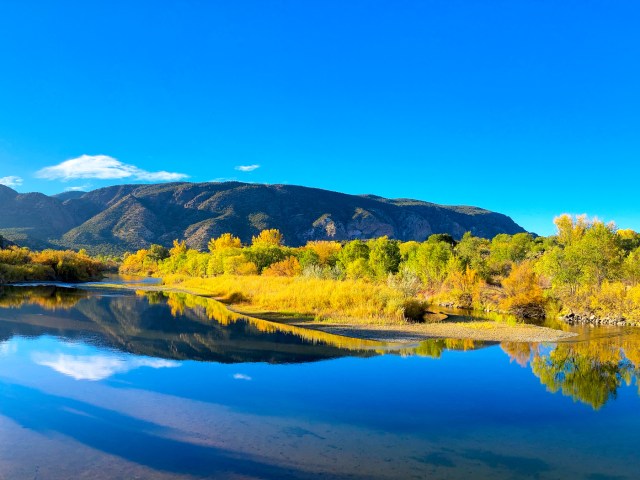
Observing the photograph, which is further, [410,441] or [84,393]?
[84,393]

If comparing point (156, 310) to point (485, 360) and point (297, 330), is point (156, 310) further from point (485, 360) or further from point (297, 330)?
point (485, 360)

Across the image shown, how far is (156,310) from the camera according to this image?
4206cm

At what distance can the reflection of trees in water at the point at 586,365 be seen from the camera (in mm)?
17531

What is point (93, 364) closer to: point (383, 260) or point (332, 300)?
point (332, 300)

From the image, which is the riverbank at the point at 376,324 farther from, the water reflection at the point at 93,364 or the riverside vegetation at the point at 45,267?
the riverside vegetation at the point at 45,267

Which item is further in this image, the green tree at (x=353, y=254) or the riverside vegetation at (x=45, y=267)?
the riverside vegetation at (x=45, y=267)

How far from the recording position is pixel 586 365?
71.1 ft

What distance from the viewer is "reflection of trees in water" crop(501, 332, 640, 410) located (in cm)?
1753

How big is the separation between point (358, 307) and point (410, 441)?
80.2 ft

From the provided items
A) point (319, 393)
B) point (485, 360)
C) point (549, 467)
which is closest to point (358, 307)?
point (485, 360)

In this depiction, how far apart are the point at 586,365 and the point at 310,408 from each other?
1441 cm

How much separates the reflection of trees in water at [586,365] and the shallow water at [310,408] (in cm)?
12

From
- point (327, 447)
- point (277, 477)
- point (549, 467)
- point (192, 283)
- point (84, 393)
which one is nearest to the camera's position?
point (277, 477)

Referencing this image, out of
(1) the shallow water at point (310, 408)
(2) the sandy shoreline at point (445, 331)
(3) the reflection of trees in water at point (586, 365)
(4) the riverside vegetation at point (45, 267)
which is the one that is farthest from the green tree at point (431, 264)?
(4) the riverside vegetation at point (45, 267)
